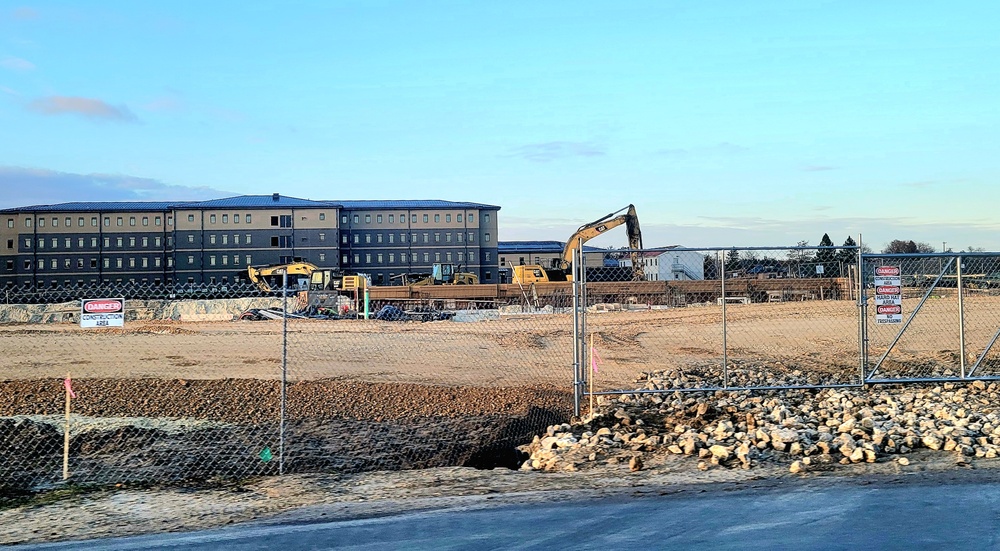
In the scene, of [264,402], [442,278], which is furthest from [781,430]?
[442,278]

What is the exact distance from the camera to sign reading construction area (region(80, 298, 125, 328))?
828 centimetres

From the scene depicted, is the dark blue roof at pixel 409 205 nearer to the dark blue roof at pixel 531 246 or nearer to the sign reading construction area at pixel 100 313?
the dark blue roof at pixel 531 246

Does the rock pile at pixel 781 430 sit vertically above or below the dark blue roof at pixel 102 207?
below

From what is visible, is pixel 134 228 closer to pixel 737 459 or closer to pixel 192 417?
pixel 192 417

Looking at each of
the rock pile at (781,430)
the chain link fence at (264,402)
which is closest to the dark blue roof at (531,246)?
the chain link fence at (264,402)

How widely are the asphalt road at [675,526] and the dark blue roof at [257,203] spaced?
7652 cm

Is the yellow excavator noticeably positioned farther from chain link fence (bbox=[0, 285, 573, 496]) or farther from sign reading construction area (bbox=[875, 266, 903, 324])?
sign reading construction area (bbox=[875, 266, 903, 324])

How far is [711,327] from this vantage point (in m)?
26.7

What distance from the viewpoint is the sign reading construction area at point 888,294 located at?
1152 cm

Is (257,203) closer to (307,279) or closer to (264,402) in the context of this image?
(307,279)

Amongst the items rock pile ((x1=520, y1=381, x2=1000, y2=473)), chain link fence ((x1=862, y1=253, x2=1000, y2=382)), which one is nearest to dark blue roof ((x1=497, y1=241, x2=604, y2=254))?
chain link fence ((x1=862, y1=253, x2=1000, y2=382))

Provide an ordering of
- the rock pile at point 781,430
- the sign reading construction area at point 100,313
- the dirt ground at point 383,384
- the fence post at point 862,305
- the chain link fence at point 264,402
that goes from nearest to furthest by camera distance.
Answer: the dirt ground at point 383,384, the sign reading construction area at point 100,313, the rock pile at point 781,430, the chain link fence at point 264,402, the fence post at point 862,305

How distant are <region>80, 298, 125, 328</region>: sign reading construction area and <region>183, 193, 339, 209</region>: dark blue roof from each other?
74.1m

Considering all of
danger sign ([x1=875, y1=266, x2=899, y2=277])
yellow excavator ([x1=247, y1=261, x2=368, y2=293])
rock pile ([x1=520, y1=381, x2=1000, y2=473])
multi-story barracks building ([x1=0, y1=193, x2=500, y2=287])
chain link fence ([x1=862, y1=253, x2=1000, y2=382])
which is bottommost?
rock pile ([x1=520, y1=381, x2=1000, y2=473])
